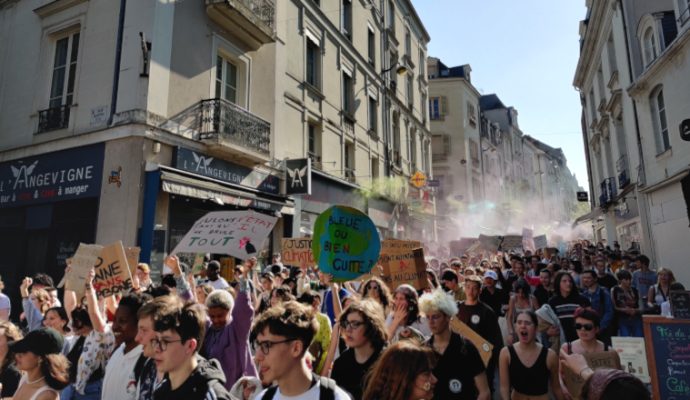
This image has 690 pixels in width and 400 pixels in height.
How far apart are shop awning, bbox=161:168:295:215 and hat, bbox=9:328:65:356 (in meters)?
6.89

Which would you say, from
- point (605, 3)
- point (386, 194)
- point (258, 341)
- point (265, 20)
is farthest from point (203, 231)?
point (605, 3)

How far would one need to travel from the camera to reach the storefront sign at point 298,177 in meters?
13.9

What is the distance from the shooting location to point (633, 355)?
12.6 feet

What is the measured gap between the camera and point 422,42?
30281 mm

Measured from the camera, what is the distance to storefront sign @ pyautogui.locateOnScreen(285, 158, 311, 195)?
546 inches

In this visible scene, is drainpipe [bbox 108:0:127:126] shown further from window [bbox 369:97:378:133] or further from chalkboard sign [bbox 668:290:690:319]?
window [bbox 369:97:378:133]

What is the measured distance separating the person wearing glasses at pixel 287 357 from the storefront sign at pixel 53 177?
31.4 feet

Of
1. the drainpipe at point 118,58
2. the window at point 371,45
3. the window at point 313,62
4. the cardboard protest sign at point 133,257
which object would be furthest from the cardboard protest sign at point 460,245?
the cardboard protest sign at point 133,257

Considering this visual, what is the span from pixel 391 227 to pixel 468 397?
1973 cm

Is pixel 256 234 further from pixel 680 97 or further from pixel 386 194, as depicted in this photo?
pixel 386 194

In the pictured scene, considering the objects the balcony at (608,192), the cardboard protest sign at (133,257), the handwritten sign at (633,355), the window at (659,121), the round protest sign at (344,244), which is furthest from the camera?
the balcony at (608,192)

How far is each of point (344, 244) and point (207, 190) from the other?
7.13 m

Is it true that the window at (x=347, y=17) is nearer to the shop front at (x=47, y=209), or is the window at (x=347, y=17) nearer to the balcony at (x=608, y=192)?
the shop front at (x=47, y=209)

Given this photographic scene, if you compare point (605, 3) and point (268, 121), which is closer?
point (268, 121)
